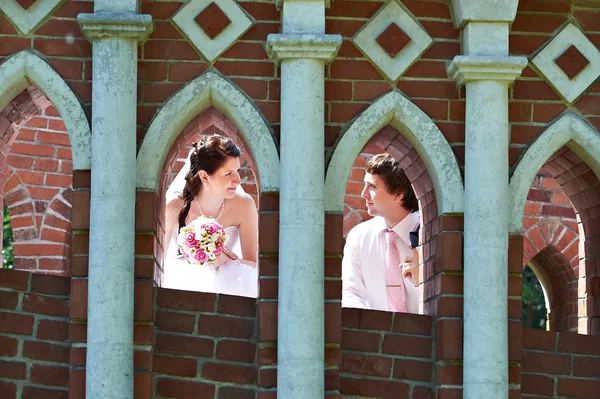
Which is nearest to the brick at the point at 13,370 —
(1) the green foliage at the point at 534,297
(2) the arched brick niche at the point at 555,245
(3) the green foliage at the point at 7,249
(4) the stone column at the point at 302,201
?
(4) the stone column at the point at 302,201

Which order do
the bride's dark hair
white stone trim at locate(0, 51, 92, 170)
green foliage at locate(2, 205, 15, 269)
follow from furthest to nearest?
green foliage at locate(2, 205, 15, 269) → the bride's dark hair → white stone trim at locate(0, 51, 92, 170)

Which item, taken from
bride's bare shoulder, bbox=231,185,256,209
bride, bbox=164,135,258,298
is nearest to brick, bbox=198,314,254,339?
bride, bbox=164,135,258,298

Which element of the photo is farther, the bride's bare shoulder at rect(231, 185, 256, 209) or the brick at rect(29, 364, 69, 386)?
the bride's bare shoulder at rect(231, 185, 256, 209)

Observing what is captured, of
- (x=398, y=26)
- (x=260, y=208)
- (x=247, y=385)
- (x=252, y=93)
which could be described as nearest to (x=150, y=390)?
(x=247, y=385)

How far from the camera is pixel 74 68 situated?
7125 mm

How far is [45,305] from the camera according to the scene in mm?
7082

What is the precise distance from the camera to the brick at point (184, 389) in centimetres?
700

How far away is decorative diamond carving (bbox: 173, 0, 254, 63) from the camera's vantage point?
7164mm

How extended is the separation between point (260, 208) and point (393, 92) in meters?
0.82

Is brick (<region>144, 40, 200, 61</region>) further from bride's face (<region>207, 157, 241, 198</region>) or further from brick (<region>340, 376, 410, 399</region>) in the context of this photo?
brick (<region>340, 376, 410, 399</region>)

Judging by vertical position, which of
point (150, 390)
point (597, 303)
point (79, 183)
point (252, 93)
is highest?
point (252, 93)

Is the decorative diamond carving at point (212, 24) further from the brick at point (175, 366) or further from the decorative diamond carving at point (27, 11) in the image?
the brick at point (175, 366)

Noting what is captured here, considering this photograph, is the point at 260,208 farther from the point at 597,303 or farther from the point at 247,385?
the point at 597,303

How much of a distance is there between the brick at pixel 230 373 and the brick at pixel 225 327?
0.46 feet
